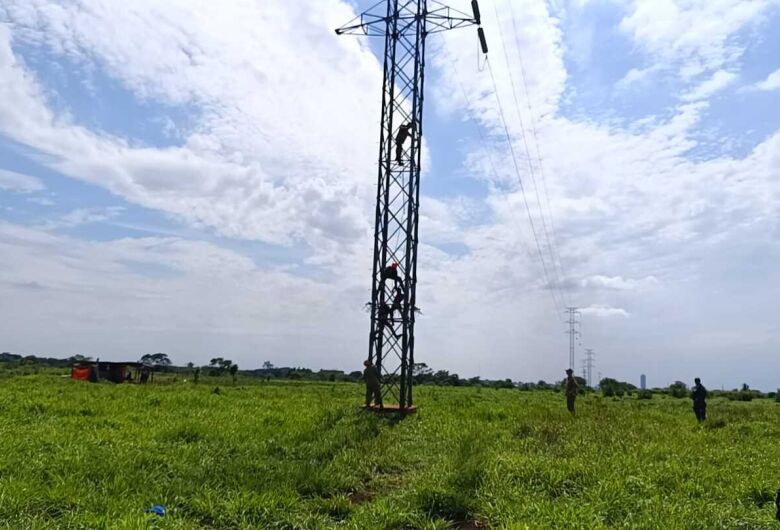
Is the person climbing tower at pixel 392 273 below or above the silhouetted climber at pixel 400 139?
below

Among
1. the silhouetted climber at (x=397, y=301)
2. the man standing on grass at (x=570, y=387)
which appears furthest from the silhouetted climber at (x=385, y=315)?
the man standing on grass at (x=570, y=387)

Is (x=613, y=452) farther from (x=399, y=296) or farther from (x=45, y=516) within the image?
A: (x=45, y=516)

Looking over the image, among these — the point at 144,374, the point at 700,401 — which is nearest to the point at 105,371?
the point at 144,374

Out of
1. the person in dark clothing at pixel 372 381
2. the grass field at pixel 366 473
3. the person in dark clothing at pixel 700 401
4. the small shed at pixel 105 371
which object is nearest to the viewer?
the grass field at pixel 366 473

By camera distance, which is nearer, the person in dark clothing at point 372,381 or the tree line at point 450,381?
the person in dark clothing at point 372,381

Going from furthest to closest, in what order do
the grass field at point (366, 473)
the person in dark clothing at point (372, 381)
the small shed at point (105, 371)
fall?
Answer: the small shed at point (105, 371), the person in dark clothing at point (372, 381), the grass field at point (366, 473)

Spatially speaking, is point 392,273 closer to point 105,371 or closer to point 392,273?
point 392,273

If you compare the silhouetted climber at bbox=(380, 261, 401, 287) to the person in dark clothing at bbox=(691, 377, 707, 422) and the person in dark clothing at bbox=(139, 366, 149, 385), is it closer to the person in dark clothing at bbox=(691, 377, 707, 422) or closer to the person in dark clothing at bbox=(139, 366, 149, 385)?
the person in dark clothing at bbox=(691, 377, 707, 422)

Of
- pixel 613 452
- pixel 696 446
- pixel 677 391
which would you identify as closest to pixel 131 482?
pixel 613 452

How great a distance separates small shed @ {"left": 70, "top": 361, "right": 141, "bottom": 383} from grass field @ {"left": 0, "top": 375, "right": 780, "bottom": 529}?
21.7 meters

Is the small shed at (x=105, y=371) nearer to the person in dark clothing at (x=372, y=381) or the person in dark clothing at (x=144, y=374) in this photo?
the person in dark clothing at (x=144, y=374)

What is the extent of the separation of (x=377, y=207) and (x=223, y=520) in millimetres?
12268

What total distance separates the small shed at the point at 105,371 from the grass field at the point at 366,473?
852 inches

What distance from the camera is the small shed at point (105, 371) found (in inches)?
1430
